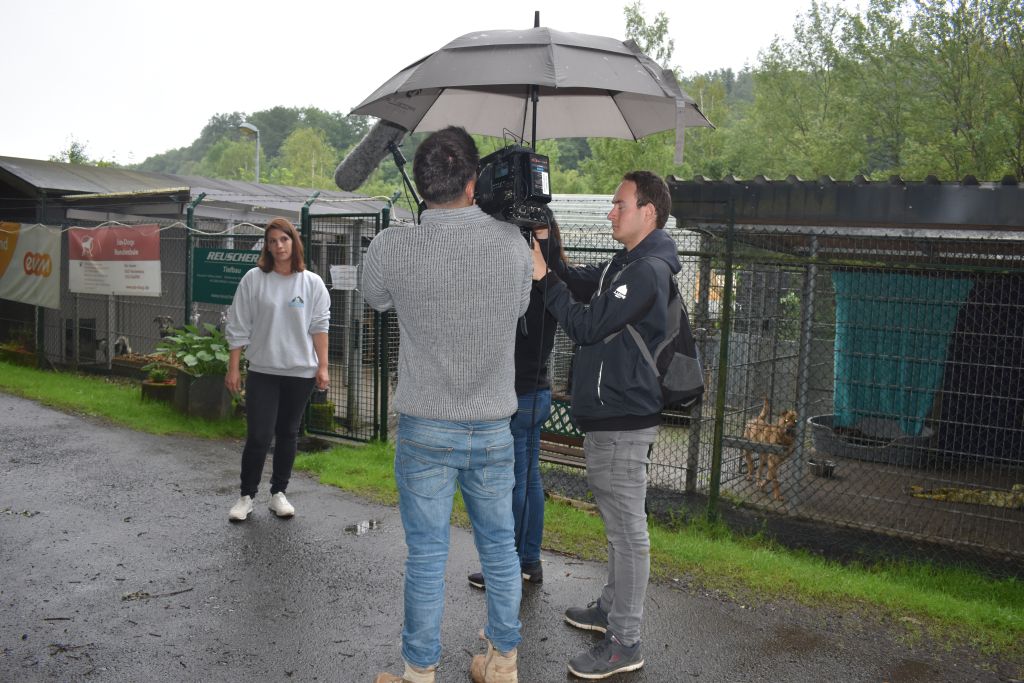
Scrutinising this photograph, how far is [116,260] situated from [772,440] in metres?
8.61

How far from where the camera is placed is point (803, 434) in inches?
267

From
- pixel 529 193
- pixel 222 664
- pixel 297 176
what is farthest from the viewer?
pixel 297 176

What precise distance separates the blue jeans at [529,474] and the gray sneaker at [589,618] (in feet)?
1.22

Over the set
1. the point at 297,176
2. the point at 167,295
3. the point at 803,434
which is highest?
the point at 297,176

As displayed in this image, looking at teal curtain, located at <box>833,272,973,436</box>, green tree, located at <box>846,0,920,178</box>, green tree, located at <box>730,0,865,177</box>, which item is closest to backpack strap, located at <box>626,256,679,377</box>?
teal curtain, located at <box>833,272,973,436</box>

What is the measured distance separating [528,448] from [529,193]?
157cm

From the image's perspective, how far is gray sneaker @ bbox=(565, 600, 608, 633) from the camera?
396 cm

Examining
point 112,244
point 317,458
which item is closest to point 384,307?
point 317,458

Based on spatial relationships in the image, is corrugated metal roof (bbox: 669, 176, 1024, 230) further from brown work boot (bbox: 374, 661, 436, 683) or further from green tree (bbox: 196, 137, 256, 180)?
green tree (bbox: 196, 137, 256, 180)

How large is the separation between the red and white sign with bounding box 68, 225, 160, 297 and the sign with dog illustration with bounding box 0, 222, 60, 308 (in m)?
0.58

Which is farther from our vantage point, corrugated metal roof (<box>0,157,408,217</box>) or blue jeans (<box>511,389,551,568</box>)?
corrugated metal roof (<box>0,157,408,217</box>)

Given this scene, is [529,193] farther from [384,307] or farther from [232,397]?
[232,397]

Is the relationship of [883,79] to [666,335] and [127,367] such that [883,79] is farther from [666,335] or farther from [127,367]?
[666,335]

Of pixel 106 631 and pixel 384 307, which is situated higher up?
pixel 384 307
